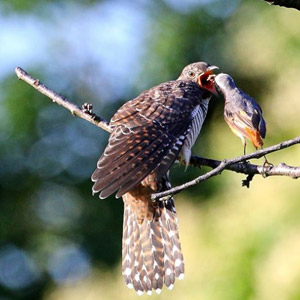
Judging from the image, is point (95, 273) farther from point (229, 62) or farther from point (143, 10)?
point (143, 10)

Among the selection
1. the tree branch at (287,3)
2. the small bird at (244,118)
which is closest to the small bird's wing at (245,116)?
the small bird at (244,118)

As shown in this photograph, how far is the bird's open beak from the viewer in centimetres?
553

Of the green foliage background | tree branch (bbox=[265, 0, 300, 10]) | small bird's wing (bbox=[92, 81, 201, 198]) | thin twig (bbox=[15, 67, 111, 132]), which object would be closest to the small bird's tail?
small bird's wing (bbox=[92, 81, 201, 198])

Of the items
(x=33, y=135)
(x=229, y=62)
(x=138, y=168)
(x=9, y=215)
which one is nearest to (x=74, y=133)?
(x=33, y=135)

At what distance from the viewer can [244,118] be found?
421 cm

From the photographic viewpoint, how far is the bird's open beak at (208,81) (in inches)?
218

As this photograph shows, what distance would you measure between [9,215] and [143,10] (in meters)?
3.04

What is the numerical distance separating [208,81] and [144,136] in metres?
1.14

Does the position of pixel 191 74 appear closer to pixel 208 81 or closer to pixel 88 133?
pixel 208 81

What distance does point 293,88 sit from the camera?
10.1 metres

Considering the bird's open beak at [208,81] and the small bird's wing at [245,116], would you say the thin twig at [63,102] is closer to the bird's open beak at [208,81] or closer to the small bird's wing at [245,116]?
the small bird's wing at [245,116]

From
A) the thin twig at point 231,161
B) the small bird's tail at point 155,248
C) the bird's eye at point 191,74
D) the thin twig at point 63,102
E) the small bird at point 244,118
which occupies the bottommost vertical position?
the small bird's tail at point 155,248

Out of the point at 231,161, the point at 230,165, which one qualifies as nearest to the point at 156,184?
the point at 230,165

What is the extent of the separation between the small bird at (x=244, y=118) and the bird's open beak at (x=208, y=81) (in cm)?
103
